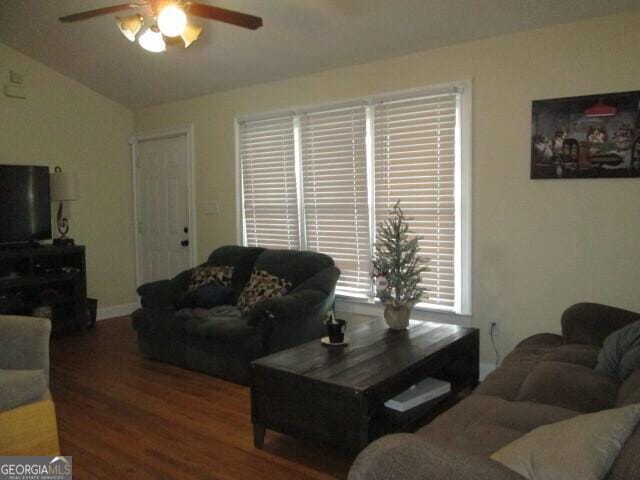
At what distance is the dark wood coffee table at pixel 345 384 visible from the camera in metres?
2.29

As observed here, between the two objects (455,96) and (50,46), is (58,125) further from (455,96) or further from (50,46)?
(455,96)

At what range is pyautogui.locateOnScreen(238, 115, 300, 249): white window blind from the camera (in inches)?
179

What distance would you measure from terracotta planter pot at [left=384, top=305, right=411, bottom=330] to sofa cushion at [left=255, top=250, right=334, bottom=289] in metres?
1.01

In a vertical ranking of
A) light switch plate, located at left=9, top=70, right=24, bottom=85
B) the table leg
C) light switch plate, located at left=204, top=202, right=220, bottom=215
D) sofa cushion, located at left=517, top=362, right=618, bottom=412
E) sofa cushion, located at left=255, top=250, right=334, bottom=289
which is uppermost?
light switch plate, located at left=9, top=70, right=24, bottom=85

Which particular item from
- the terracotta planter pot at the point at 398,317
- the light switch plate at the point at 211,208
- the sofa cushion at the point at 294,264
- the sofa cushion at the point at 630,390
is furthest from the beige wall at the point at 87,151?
the sofa cushion at the point at 630,390

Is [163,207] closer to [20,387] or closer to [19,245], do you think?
[19,245]

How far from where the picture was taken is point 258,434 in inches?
105

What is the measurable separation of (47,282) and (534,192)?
4.20m

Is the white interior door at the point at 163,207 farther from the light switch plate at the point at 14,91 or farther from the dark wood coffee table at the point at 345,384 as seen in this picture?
the dark wood coffee table at the point at 345,384

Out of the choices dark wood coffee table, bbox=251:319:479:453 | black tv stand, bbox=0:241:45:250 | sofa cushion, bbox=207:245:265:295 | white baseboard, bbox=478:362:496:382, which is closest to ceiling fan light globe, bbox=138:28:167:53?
dark wood coffee table, bbox=251:319:479:453

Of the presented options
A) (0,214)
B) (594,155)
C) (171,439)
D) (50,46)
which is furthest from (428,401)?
(50,46)

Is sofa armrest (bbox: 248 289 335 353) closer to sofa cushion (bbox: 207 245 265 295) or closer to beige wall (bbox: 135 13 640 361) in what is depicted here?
sofa cushion (bbox: 207 245 265 295)

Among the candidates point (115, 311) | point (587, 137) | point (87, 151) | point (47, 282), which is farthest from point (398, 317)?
point (87, 151)

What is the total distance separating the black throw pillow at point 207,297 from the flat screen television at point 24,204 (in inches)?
65.9
